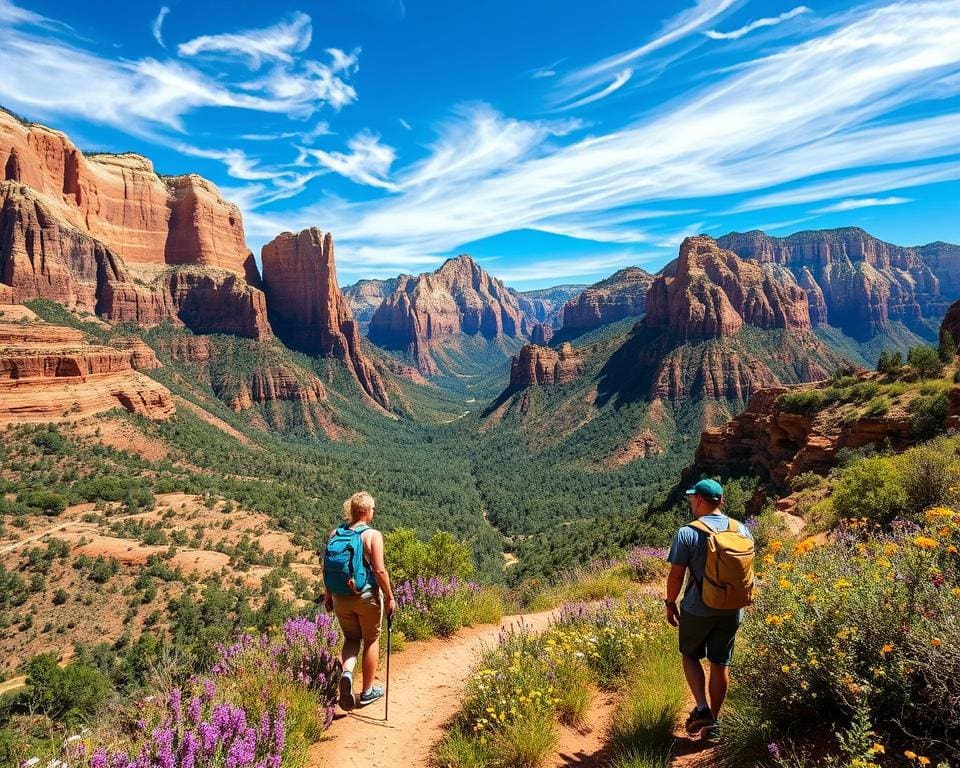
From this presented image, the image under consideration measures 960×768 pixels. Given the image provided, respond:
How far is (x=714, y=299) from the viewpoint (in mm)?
123250

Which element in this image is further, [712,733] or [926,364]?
[926,364]

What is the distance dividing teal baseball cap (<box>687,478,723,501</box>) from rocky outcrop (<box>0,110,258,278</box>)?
417 ft

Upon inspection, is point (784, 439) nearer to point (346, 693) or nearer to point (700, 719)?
point (700, 719)

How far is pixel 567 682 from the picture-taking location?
21.4 ft

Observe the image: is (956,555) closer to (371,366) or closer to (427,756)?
(427,756)

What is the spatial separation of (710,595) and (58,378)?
64020mm

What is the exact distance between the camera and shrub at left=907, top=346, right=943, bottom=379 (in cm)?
2578

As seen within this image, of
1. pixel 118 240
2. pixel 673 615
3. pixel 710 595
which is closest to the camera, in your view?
pixel 710 595

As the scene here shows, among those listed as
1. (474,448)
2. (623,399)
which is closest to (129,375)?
(474,448)

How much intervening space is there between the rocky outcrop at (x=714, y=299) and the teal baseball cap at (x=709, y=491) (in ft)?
423

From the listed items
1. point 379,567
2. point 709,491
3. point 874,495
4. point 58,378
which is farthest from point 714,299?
point 379,567

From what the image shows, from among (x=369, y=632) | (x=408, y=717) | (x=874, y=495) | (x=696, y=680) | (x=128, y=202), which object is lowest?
(x=408, y=717)

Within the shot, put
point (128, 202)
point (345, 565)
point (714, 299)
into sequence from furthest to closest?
point (714, 299)
point (128, 202)
point (345, 565)

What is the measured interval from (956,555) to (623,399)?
122810mm
